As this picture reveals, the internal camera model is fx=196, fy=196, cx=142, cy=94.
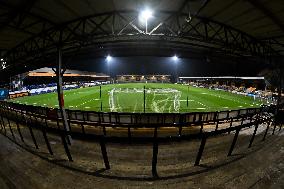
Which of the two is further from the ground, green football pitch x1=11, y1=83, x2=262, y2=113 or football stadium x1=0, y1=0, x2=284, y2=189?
football stadium x1=0, y1=0, x2=284, y2=189

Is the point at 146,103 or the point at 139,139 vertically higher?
the point at 139,139

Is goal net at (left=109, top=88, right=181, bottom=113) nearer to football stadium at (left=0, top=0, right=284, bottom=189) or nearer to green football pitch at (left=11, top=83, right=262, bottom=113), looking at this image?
green football pitch at (left=11, top=83, right=262, bottom=113)

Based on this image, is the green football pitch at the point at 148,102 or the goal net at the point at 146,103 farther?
the green football pitch at the point at 148,102

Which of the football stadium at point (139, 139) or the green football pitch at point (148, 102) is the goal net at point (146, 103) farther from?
the football stadium at point (139, 139)

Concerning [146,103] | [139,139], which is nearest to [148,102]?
[146,103]

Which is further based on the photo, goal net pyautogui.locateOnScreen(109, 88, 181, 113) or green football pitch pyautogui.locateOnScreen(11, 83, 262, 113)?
green football pitch pyautogui.locateOnScreen(11, 83, 262, 113)

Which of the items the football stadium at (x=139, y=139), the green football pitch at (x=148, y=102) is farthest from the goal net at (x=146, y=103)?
the football stadium at (x=139, y=139)

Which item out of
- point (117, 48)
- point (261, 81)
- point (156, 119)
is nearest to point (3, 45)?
point (117, 48)

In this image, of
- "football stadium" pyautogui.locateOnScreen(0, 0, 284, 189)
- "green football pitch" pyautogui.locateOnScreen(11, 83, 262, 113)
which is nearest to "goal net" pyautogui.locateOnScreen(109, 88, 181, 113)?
"green football pitch" pyautogui.locateOnScreen(11, 83, 262, 113)

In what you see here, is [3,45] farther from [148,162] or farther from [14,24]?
[148,162]

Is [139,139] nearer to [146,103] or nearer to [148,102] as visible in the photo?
[146,103]

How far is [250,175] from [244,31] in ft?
27.4

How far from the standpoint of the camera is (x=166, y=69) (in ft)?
268

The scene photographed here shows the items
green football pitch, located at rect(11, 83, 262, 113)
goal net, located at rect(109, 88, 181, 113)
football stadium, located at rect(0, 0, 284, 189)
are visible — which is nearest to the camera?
football stadium, located at rect(0, 0, 284, 189)
